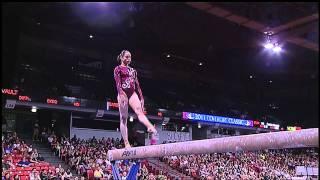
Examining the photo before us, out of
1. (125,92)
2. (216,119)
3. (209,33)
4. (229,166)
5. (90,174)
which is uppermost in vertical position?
(209,33)

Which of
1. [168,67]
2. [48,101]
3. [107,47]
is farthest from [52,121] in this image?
[168,67]

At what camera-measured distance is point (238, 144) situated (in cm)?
445

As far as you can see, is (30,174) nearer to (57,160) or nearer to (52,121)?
(57,160)

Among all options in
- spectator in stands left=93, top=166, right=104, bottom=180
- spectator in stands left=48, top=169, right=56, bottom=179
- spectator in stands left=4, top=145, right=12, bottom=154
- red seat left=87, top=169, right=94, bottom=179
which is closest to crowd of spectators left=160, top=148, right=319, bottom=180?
spectator in stands left=93, top=166, right=104, bottom=180

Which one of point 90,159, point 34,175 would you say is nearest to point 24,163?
point 34,175

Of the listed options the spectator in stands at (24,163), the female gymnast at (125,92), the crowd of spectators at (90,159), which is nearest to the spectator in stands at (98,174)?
the crowd of spectators at (90,159)

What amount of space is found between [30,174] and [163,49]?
966 centimetres

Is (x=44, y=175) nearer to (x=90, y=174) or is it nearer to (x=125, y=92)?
(x=90, y=174)

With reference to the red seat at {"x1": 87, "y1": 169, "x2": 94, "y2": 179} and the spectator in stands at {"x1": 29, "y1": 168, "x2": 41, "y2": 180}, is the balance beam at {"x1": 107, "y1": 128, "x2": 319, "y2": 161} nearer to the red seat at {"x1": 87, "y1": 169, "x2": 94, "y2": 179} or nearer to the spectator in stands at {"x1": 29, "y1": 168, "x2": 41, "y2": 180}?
the spectator in stands at {"x1": 29, "y1": 168, "x2": 41, "y2": 180}

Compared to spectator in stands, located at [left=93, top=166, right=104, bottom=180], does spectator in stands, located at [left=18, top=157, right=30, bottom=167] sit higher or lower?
higher

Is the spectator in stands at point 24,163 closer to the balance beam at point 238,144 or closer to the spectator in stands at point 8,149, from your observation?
the spectator in stands at point 8,149

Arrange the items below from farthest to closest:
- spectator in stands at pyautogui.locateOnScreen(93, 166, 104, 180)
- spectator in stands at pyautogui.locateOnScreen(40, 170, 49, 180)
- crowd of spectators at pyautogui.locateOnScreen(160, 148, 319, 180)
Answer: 1. crowd of spectators at pyautogui.locateOnScreen(160, 148, 319, 180)
2. spectator in stands at pyautogui.locateOnScreen(93, 166, 104, 180)
3. spectator in stands at pyautogui.locateOnScreen(40, 170, 49, 180)

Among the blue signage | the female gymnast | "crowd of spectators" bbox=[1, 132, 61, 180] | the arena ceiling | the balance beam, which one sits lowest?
"crowd of spectators" bbox=[1, 132, 61, 180]

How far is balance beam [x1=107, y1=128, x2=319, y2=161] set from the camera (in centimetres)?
371
